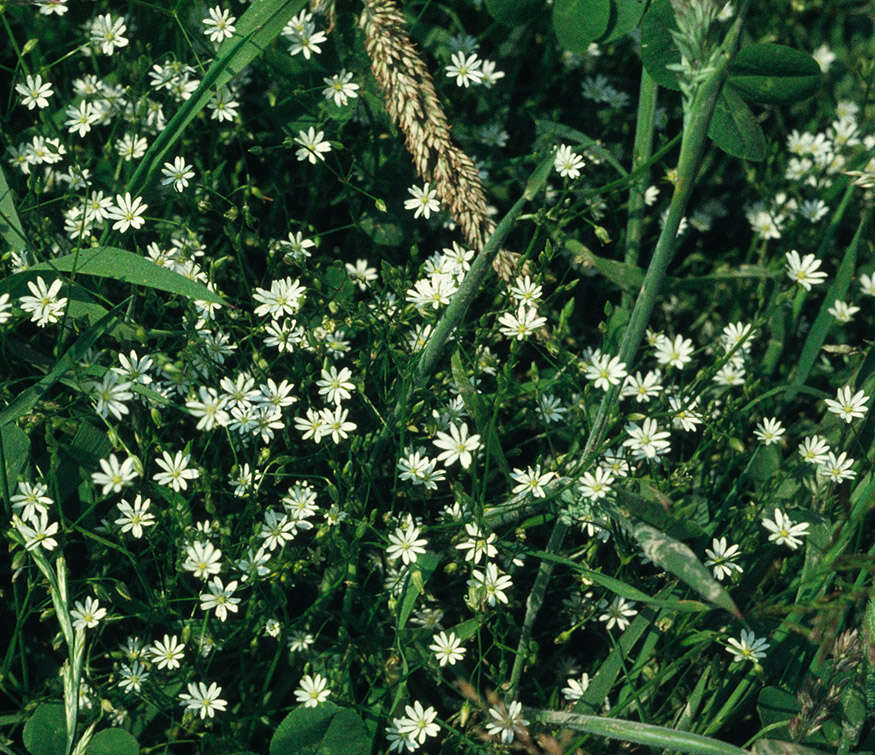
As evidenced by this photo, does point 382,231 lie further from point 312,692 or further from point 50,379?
point 312,692

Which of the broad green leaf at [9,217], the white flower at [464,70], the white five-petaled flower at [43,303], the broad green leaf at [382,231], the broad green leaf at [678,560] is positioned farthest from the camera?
the broad green leaf at [382,231]

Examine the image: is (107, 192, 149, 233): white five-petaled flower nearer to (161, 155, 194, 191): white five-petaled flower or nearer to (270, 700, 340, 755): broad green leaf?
(161, 155, 194, 191): white five-petaled flower

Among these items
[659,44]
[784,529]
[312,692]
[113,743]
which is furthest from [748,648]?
[659,44]

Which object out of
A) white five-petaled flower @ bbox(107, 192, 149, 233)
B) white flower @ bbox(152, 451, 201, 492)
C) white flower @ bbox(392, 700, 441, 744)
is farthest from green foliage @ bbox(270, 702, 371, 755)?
white five-petaled flower @ bbox(107, 192, 149, 233)

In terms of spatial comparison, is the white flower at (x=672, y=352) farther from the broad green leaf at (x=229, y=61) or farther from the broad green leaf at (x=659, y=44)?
the broad green leaf at (x=229, y=61)

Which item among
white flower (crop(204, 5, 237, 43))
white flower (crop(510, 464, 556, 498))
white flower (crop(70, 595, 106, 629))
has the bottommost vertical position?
white flower (crop(70, 595, 106, 629))

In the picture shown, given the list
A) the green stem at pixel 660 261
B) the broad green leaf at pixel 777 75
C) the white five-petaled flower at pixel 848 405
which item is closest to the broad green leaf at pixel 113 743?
the green stem at pixel 660 261

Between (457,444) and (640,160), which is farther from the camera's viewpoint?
(640,160)
